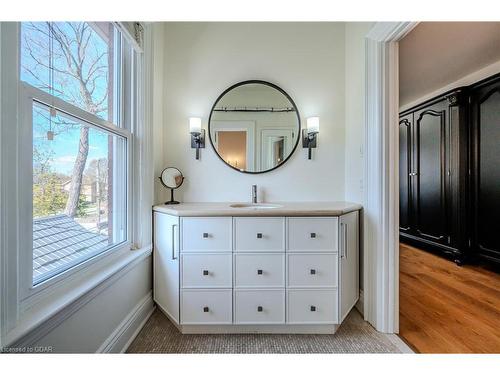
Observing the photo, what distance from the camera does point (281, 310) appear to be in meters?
1.57

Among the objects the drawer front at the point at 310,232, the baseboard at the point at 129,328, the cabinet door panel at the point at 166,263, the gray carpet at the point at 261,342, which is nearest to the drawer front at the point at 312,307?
the gray carpet at the point at 261,342

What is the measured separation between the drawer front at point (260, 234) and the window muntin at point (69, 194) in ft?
2.79

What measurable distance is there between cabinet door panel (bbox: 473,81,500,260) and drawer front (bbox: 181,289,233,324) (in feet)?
10.2

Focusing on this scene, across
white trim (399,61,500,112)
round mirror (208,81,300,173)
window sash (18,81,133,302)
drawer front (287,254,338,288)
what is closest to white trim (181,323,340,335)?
drawer front (287,254,338,288)

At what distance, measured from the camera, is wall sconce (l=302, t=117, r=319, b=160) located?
2070mm

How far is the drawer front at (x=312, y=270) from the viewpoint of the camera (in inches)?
61.8

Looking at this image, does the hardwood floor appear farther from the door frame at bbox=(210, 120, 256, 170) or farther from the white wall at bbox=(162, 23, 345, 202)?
the door frame at bbox=(210, 120, 256, 170)

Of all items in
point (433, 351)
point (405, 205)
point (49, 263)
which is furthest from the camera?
point (405, 205)

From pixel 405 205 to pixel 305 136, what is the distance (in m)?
Answer: 2.57

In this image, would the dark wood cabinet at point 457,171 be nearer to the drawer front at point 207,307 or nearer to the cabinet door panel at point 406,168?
the cabinet door panel at point 406,168

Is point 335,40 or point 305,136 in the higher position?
point 335,40

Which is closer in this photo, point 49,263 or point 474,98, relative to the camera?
point 49,263
